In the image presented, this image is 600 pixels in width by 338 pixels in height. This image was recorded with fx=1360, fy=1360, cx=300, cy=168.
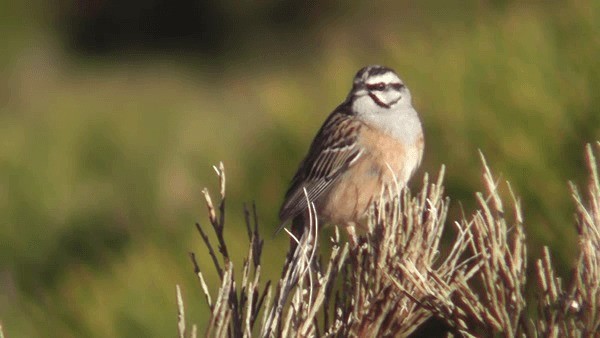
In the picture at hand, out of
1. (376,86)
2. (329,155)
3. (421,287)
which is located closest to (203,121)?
(329,155)

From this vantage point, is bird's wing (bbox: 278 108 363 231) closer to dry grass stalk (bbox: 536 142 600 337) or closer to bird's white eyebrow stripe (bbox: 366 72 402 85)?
bird's white eyebrow stripe (bbox: 366 72 402 85)

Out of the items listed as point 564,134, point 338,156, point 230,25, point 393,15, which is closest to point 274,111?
point 338,156

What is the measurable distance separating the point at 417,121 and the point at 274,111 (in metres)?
0.85

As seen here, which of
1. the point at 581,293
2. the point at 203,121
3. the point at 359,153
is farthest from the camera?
the point at 203,121

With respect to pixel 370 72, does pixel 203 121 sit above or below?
below

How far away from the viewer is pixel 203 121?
8.27 metres

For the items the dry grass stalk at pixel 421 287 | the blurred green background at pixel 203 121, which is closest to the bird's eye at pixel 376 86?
the blurred green background at pixel 203 121

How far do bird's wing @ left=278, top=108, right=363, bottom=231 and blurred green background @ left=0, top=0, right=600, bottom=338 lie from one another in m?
0.24

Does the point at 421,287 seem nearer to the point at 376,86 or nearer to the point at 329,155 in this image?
the point at 376,86

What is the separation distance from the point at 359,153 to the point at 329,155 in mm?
84

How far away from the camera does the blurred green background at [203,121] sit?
365cm

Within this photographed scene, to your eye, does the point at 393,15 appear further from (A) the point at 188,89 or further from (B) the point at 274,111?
(B) the point at 274,111

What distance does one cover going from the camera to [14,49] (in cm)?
989

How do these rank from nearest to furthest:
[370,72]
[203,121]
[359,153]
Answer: [370,72] → [359,153] → [203,121]
